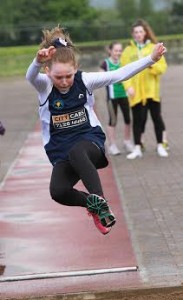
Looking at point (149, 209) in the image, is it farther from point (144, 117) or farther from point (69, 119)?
point (144, 117)

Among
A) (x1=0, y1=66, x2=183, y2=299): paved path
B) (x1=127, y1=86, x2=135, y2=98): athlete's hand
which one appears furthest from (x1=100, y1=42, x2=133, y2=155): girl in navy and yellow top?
(x1=127, y1=86, x2=135, y2=98): athlete's hand

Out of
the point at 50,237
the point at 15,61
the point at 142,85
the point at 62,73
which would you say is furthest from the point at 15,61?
the point at 62,73

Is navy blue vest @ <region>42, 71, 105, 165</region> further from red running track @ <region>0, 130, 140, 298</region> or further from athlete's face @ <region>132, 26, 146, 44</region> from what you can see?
athlete's face @ <region>132, 26, 146, 44</region>

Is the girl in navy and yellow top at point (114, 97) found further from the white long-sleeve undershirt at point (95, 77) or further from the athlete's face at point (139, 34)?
the white long-sleeve undershirt at point (95, 77)

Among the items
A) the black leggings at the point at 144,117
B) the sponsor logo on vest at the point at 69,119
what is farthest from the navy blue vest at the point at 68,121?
the black leggings at the point at 144,117

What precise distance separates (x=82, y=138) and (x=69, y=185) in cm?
40

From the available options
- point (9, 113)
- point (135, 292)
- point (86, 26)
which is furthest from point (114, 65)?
point (86, 26)

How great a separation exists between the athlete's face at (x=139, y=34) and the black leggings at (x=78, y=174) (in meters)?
4.99

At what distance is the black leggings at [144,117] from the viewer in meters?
10.9

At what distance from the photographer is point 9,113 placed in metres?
19.8

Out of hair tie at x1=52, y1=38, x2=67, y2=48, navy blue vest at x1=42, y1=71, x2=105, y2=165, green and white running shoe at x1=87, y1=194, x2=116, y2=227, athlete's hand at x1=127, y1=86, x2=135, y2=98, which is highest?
hair tie at x1=52, y1=38, x2=67, y2=48

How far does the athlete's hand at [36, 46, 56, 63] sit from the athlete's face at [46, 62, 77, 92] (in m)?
0.10

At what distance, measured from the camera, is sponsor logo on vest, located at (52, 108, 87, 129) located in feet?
18.4

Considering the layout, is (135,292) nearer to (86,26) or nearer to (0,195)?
(0,195)
